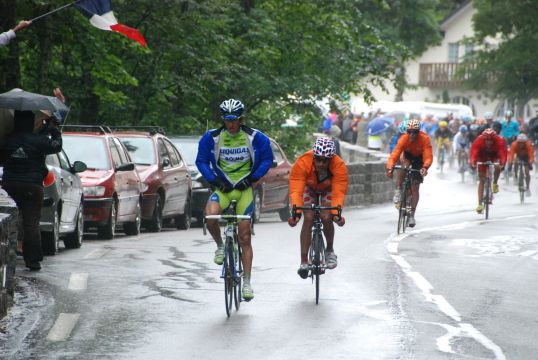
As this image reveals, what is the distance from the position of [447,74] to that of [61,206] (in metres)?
77.5

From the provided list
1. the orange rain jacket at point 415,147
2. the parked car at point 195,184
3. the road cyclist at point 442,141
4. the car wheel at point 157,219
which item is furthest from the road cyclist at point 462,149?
the car wheel at point 157,219

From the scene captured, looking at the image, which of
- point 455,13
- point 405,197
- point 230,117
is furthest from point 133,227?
point 455,13

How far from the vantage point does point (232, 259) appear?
37.4 feet

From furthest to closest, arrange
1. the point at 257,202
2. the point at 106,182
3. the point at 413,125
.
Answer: the point at 257,202 < the point at 413,125 < the point at 106,182

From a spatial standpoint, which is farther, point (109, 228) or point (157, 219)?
point (157, 219)

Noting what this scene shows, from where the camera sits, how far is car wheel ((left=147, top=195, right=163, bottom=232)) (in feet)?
70.6

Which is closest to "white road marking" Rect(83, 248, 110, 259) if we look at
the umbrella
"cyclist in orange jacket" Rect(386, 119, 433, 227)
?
"cyclist in orange jacket" Rect(386, 119, 433, 227)

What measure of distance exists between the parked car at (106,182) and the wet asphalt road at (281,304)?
368 mm

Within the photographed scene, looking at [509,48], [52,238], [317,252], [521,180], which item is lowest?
[521,180]

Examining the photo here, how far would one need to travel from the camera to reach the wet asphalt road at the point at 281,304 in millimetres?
9523

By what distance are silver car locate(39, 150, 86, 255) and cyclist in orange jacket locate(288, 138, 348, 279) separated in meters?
4.02

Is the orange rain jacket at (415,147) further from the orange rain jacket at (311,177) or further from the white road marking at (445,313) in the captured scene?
the orange rain jacket at (311,177)

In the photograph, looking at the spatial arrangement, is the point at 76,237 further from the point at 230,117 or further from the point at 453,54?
the point at 453,54

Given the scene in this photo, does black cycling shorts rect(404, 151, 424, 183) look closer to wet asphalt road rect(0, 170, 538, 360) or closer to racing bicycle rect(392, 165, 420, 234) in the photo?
racing bicycle rect(392, 165, 420, 234)
